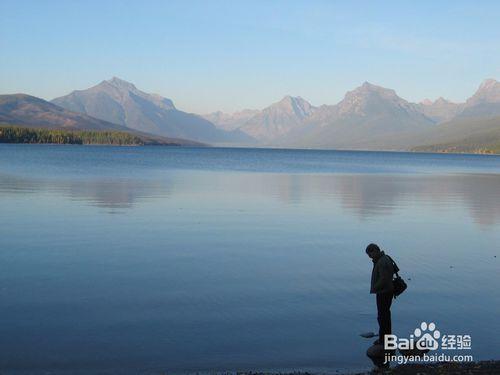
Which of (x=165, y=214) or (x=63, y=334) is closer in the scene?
(x=63, y=334)

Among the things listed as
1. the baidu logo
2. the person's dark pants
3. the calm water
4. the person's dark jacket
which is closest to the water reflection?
the calm water

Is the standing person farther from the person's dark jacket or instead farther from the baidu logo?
the baidu logo

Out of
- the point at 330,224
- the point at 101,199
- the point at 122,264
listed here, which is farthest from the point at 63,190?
the point at 122,264

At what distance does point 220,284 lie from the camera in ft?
59.3

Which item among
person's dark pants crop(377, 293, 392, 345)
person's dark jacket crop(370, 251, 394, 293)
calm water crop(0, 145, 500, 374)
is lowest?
calm water crop(0, 145, 500, 374)

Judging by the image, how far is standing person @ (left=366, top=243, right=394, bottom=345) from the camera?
12.7 m

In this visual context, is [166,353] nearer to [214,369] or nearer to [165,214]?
[214,369]

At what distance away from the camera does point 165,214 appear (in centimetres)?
3350

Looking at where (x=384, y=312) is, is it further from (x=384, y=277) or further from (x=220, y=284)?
(x=220, y=284)

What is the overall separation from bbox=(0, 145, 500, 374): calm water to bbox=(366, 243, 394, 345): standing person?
0.77 metres

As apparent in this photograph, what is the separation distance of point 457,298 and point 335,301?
139 inches

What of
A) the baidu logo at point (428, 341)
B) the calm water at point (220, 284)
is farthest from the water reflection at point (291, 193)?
the baidu logo at point (428, 341)

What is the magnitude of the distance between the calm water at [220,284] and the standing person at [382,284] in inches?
30.4

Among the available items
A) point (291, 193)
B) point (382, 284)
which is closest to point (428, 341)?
point (382, 284)
